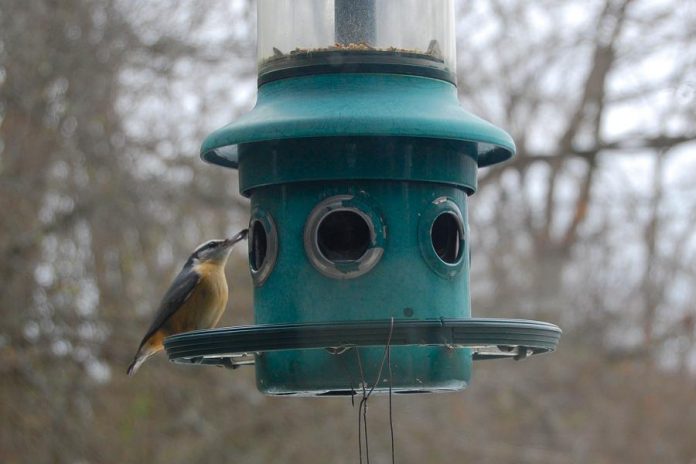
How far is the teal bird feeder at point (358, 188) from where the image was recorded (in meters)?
4.60

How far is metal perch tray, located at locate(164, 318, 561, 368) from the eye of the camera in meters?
3.98

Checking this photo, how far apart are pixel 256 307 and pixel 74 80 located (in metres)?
5.78

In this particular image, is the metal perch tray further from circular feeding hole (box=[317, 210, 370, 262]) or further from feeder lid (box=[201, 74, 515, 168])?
feeder lid (box=[201, 74, 515, 168])

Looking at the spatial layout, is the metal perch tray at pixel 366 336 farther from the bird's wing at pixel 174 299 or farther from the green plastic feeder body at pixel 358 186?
the bird's wing at pixel 174 299

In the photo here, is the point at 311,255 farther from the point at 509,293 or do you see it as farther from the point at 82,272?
the point at 509,293

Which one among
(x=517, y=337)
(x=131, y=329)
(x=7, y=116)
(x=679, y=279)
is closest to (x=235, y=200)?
(x=131, y=329)

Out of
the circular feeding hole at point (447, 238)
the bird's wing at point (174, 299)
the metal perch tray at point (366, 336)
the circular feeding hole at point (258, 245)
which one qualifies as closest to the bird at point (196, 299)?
the bird's wing at point (174, 299)

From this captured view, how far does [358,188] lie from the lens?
15.6 ft

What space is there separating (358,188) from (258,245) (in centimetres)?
58

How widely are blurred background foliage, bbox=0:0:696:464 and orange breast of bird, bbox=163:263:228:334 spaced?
354 cm

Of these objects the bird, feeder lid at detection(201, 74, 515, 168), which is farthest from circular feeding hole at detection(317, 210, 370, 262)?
the bird

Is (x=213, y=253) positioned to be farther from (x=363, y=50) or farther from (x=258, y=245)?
(x=363, y=50)

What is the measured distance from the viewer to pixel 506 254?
1547 centimetres

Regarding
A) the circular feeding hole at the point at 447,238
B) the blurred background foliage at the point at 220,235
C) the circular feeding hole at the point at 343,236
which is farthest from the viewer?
the blurred background foliage at the point at 220,235
